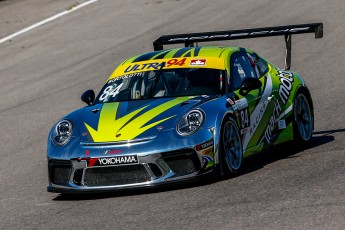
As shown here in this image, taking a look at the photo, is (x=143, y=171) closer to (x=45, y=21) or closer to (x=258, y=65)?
(x=258, y=65)

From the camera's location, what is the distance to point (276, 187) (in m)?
9.44

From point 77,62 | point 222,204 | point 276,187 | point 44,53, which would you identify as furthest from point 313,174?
point 44,53

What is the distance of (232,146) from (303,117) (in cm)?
212

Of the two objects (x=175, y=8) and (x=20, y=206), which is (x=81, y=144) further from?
(x=175, y=8)

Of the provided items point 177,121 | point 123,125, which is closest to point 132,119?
point 123,125

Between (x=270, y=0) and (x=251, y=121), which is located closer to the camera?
(x=251, y=121)

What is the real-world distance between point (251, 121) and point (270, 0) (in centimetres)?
1325

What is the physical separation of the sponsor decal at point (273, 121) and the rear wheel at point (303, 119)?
0.42 m

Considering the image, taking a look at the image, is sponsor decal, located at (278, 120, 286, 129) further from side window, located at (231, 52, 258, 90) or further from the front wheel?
the front wheel

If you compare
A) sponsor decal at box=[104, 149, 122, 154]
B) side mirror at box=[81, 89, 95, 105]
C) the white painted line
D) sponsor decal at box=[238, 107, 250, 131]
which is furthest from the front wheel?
the white painted line

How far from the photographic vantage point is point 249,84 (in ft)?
35.9

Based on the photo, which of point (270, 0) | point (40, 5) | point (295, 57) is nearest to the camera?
point (295, 57)

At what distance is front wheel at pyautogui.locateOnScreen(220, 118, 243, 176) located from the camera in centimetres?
1012

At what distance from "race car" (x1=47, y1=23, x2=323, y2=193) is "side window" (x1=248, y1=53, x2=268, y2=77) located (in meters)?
0.01
